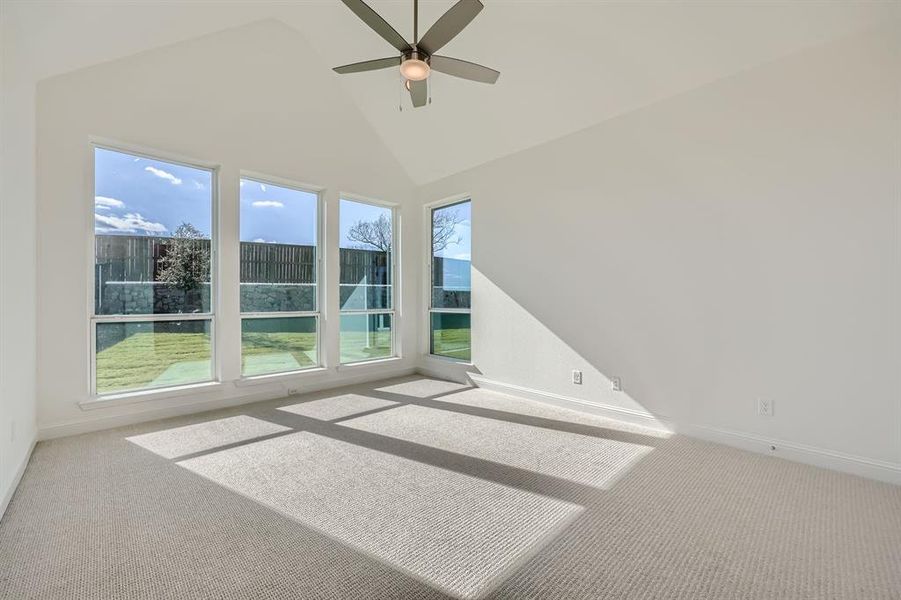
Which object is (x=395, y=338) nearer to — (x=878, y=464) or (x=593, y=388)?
(x=593, y=388)

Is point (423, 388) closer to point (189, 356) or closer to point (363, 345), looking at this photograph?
point (363, 345)

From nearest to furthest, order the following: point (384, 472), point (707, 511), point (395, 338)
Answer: point (707, 511) → point (384, 472) → point (395, 338)

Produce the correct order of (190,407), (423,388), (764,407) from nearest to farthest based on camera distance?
(764,407)
(190,407)
(423,388)

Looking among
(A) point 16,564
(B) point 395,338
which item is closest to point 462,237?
(B) point 395,338

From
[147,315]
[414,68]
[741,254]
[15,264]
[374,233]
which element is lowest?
[147,315]

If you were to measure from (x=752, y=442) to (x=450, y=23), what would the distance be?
3.54 metres

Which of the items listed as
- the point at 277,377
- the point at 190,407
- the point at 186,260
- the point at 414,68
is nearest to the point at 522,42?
the point at 414,68

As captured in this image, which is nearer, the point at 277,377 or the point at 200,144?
the point at 200,144

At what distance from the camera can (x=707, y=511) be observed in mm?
2119

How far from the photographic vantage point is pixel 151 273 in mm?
3688

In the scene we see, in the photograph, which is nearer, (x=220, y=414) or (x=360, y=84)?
(x=220, y=414)

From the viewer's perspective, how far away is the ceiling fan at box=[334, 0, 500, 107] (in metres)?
2.21

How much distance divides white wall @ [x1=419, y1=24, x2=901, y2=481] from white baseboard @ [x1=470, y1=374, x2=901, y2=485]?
0.04m

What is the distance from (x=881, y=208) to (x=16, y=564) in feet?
16.0
